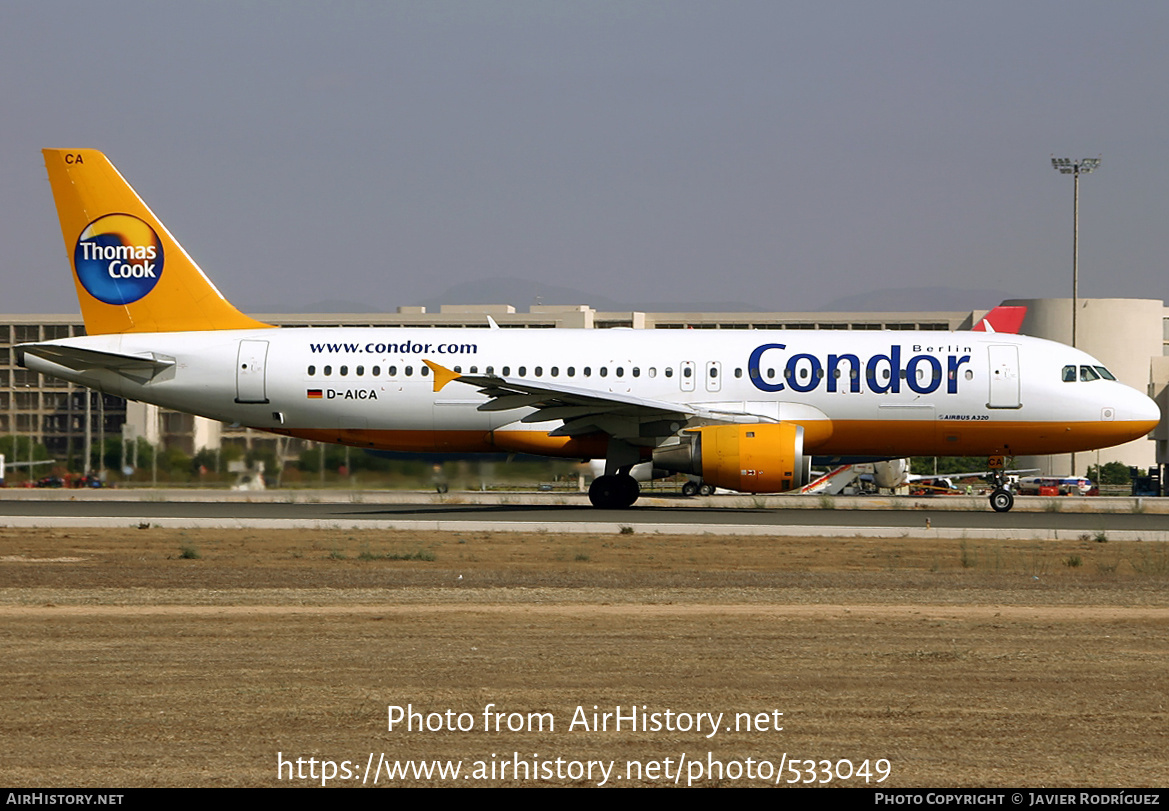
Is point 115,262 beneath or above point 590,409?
above

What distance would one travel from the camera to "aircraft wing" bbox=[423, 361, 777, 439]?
24766 millimetres

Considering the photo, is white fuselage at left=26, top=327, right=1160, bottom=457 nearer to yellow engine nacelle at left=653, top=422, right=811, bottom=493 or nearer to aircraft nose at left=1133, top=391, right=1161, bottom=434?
aircraft nose at left=1133, top=391, right=1161, bottom=434

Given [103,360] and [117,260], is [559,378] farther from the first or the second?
[117,260]

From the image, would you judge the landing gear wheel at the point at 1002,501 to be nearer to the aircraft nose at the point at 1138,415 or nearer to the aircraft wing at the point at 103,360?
the aircraft nose at the point at 1138,415

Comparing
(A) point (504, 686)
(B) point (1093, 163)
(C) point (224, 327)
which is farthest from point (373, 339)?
(B) point (1093, 163)

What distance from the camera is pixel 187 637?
11008 mm

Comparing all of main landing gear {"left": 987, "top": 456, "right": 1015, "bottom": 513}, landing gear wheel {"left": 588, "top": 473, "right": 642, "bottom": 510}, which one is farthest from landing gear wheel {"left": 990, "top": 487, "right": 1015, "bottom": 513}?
landing gear wheel {"left": 588, "top": 473, "right": 642, "bottom": 510}

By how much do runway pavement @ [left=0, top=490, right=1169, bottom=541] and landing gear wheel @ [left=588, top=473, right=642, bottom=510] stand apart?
41cm

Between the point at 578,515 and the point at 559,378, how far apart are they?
333 cm

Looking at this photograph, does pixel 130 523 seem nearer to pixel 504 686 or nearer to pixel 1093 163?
pixel 504 686

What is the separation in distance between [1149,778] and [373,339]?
22.6 meters

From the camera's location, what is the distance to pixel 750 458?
2448 centimetres

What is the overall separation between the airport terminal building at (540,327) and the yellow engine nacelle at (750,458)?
10037 mm

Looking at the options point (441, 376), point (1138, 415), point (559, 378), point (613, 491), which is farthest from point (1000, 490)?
point (441, 376)
